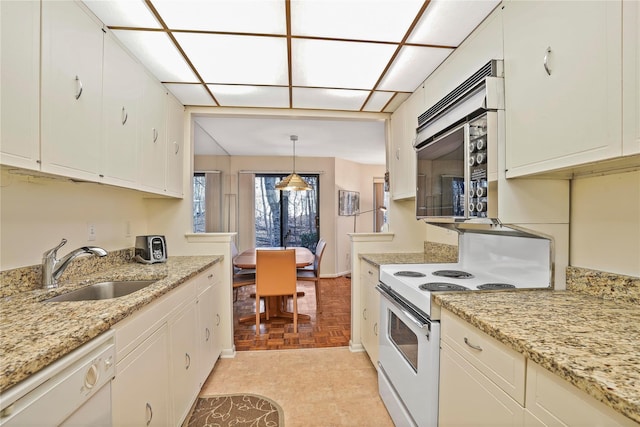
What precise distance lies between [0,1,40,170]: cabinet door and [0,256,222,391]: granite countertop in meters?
0.52

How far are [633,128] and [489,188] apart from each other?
51 cm

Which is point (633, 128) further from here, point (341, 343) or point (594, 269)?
point (341, 343)

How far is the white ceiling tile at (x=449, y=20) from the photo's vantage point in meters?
1.33

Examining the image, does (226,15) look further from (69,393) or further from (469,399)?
(469,399)

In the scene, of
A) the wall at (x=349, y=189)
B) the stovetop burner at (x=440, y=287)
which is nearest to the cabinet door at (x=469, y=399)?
the stovetop burner at (x=440, y=287)

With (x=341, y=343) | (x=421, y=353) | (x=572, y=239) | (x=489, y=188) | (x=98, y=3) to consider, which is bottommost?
(x=341, y=343)

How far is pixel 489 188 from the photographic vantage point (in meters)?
1.30

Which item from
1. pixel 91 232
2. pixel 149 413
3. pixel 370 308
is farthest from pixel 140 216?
pixel 370 308

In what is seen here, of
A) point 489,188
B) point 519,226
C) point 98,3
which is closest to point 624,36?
point 489,188

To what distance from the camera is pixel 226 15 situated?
139 cm

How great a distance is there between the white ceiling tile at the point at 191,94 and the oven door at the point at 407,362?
6.48ft

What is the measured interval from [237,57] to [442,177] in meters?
1.41

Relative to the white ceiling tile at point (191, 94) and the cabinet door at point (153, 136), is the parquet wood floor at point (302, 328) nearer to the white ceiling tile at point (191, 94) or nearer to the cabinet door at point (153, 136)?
the cabinet door at point (153, 136)

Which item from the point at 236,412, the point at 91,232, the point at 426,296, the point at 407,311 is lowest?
the point at 236,412
